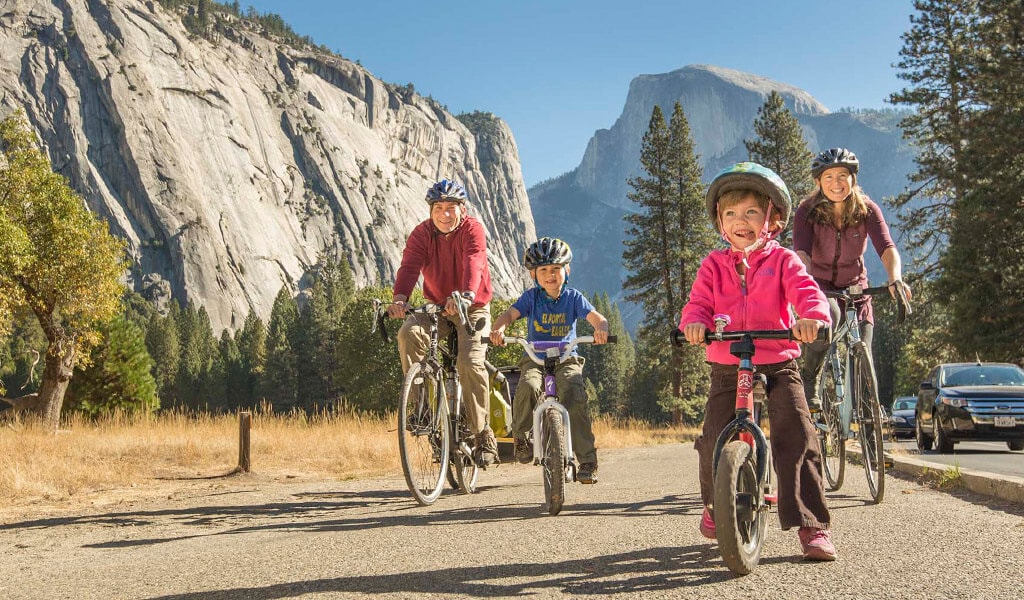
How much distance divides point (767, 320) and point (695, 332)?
459 millimetres

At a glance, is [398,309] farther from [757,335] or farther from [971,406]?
[971,406]

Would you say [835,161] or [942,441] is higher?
[835,161]

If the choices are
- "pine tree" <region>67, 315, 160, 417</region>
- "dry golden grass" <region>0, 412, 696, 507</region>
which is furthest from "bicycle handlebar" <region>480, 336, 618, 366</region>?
"pine tree" <region>67, 315, 160, 417</region>

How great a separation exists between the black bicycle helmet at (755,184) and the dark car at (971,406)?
10245 millimetres

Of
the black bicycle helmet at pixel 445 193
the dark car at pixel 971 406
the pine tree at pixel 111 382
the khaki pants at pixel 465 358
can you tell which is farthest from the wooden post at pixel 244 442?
the pine tree at pixel 111 382

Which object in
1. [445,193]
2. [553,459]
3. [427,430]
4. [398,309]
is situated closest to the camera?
[553,459]

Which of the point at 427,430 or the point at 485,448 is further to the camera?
the point at 485,448

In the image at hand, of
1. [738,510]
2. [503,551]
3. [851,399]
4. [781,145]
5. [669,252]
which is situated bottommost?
[503,551]

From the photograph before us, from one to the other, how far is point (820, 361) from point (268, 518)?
4.31 m

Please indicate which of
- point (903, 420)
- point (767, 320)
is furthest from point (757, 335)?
point (903, 420)

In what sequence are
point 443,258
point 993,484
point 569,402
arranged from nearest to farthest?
point 993,484
point 569,402
point 443,258

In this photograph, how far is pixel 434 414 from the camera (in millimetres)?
6457

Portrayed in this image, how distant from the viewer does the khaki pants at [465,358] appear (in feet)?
21.7

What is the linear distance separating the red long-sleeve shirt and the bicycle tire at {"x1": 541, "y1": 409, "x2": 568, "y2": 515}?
1.77m
